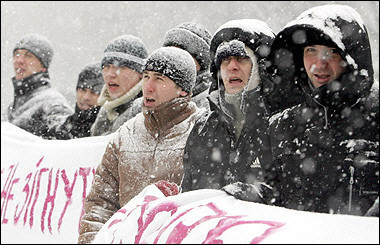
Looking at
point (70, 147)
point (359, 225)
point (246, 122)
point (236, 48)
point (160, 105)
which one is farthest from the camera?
point (70, 147)

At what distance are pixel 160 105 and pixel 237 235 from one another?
176 centimetres

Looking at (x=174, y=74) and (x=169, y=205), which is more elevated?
(x=174, y=74)

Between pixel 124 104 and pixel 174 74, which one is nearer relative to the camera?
pixel 174 74

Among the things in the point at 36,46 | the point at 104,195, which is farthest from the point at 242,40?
the point at 36,46

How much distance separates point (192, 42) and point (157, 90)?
987mm

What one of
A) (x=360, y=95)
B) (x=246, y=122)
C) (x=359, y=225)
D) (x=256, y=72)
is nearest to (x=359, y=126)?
(x=360, y=95)

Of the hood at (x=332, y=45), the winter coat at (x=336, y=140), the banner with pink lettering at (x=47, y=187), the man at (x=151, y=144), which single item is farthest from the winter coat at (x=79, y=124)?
the winter coat at (x=336, y=140)

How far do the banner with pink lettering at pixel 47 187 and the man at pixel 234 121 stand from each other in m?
1.21

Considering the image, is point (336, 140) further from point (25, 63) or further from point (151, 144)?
point (25, 63)

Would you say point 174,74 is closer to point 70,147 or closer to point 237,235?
point 70,147

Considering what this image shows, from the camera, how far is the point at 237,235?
1813 mm

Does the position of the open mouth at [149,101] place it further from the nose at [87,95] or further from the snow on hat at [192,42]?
the nose at [87,95]

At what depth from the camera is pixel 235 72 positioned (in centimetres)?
318

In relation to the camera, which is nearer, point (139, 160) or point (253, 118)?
point (253, 118)
